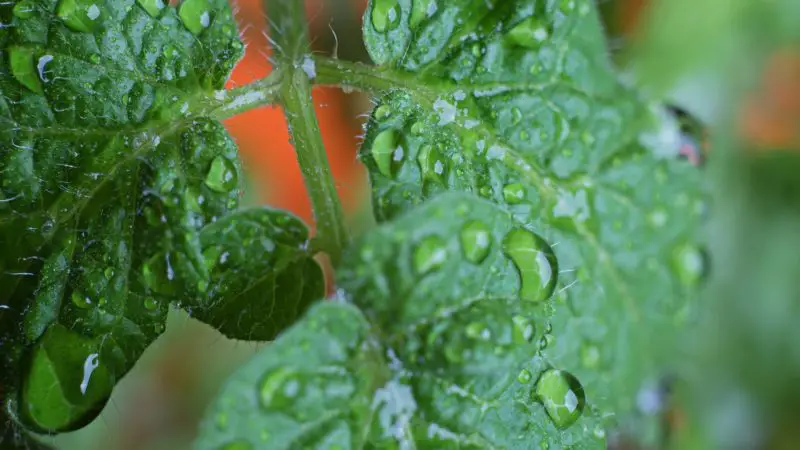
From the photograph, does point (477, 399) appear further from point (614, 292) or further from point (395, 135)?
point (614, 292)

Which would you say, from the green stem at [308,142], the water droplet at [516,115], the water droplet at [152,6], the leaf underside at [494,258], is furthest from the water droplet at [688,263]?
the water droplet at [152,6]

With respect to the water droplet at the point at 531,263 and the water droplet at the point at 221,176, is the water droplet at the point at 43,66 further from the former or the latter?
the water droplet at the point at 531,263

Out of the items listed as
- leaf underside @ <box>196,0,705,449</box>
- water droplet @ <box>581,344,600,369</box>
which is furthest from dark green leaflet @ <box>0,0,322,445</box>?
water droplet @ <box>581,344,600,369</box>

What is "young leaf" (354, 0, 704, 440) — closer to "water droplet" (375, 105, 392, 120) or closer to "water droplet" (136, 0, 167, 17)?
"water droplet" (375, 105, 392, 120)

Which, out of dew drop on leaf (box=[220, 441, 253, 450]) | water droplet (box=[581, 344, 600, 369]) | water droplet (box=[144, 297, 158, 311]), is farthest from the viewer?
water droplet (box=[581, 344, 600, 369])

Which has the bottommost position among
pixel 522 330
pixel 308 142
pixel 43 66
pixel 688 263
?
pixel 688 263

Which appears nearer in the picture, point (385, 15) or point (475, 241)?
point (475, 241)

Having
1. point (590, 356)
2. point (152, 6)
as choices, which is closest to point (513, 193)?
point (590, 356)

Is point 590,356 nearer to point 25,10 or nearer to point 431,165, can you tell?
point 431,165

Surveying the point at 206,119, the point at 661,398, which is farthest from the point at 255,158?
the point at 206,119
